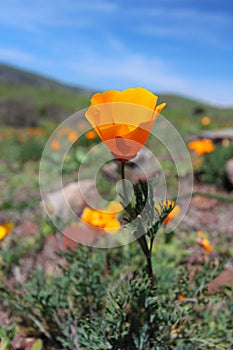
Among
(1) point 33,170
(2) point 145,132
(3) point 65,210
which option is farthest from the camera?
(1) point 33,170

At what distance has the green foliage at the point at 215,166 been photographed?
4.20 metres

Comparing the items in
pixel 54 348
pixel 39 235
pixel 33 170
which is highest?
pixel 33 170

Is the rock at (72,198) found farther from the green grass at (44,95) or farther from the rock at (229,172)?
the green grass at (44,95)

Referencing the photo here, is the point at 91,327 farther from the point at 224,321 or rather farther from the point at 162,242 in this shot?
the point at 162,242

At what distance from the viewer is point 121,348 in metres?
1.19

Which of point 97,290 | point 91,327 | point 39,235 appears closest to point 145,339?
point 91,327

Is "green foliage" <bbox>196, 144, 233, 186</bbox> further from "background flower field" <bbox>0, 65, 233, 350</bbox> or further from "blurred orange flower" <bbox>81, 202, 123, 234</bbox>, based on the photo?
"blurred orange flower" <bbox>81, 202, 123, 234</bbox>

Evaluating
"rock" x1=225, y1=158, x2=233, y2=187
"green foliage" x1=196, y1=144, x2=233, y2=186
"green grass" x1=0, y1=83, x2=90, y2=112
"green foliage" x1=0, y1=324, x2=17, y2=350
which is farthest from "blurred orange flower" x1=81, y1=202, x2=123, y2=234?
"green grass" x1=0, y1=83, x2=90, y2=112

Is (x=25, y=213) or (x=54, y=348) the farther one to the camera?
(x=25, y=213)

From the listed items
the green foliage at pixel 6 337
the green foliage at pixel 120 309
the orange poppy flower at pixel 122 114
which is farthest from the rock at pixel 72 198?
the orange poppy flower at pixel 122 114

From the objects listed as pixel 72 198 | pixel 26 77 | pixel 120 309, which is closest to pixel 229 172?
pixel 72 198

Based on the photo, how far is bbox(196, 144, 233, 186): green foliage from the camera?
13.8ft

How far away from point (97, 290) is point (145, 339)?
0.39 metres

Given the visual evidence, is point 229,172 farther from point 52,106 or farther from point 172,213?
point 52,106
